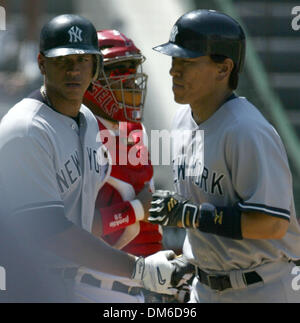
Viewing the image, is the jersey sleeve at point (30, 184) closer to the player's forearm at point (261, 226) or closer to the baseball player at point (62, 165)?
the baseball player at point (62, 165)

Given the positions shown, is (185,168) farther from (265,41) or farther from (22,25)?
(22,25)

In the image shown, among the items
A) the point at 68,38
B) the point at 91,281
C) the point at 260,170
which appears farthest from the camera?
the point at 91,281

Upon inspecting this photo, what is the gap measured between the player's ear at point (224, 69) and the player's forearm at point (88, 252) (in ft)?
2.57

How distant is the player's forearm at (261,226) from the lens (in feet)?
9.60

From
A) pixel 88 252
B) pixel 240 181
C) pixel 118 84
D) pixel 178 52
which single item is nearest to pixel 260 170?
pixel 240 181

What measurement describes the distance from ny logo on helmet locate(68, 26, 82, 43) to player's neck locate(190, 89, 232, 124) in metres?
0.52

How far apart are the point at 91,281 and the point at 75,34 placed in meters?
1.08

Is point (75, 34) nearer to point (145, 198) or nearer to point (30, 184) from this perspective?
point (30, 184)

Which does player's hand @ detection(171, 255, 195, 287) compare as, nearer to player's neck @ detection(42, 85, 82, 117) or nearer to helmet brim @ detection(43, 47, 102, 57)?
player's neck @ detection(42, 85, 82, 117)

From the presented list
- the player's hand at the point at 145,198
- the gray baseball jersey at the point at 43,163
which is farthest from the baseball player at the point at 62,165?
the player's hand at the point at 145,198

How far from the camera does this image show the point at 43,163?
118 inches

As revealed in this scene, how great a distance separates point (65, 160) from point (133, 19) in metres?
3.90

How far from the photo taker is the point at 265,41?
7.01 metres
